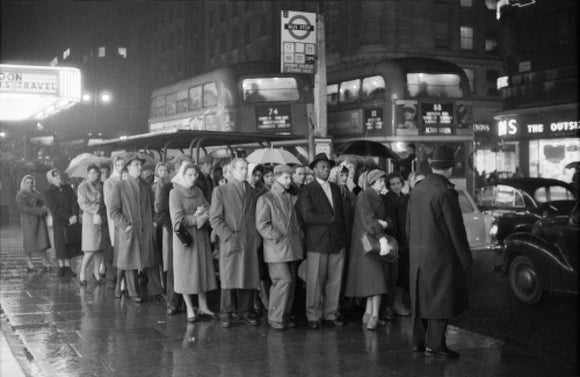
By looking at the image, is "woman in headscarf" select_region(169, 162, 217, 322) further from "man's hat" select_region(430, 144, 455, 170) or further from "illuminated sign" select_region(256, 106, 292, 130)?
"illuminated sign" select_region(256, 106, 292, 130)

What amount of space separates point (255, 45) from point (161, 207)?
46.6m

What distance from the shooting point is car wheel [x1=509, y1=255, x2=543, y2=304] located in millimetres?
10422

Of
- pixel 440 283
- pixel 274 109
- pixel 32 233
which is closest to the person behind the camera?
pixel 440 283

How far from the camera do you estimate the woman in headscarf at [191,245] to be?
8992mm

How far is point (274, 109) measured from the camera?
19422mm

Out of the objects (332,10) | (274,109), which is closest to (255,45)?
(332,10)

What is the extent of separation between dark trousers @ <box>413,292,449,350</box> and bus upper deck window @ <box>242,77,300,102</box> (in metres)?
12.8

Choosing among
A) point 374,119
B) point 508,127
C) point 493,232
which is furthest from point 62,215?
point 508,127

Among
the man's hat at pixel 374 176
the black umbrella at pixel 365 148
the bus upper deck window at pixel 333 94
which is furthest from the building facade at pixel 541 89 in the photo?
the man's hat at pixel 374 176

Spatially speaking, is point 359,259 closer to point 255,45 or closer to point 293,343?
point 293,343

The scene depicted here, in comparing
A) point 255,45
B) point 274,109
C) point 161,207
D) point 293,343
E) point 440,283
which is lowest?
point 293,343

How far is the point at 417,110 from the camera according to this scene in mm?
18219

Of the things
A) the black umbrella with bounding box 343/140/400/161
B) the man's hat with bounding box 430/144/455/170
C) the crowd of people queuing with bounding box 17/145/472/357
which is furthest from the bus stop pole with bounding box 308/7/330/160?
the man's hat with bounding box 430/144/455/170

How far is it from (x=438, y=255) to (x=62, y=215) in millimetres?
8408
